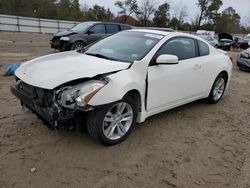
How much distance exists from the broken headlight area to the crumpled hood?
116 mm

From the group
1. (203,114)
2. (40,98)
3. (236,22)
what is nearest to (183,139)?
(203,114)

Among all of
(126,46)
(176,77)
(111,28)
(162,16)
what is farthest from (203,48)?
(162,16)

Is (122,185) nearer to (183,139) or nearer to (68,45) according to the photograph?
(183,139)

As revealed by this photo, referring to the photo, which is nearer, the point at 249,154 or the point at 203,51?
the point at 249,154

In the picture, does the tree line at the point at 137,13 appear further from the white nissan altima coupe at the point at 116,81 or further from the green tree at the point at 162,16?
the white nissan altima coupe at the point at 116,81

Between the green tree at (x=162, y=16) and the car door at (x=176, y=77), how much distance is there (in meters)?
45.3

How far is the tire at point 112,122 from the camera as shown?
3421mm

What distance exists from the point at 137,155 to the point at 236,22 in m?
64.0

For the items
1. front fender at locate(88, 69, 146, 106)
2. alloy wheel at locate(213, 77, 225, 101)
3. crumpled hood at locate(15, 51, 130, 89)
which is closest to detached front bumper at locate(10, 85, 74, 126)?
crumpled hood at locate(15, 51, 130, 89)

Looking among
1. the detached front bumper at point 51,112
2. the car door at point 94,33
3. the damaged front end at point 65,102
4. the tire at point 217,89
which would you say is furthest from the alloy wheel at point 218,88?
the car door at point 94,33

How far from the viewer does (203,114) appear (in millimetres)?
5285

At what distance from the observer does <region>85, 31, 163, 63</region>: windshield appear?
4.19 meters

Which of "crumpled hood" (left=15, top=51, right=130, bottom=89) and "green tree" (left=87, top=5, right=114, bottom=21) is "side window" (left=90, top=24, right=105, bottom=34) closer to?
"crumpled hood" (left=15, top=51, right=130, bottom=89)

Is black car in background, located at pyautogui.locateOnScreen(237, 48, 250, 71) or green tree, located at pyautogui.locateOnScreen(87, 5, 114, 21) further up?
green tree, located at pyautogui.locateOnScreen(87, 5, 114, 21)
